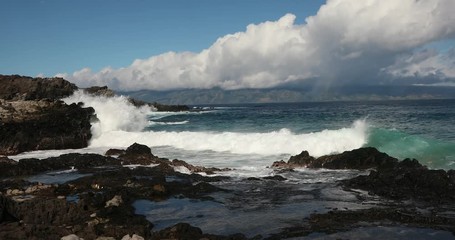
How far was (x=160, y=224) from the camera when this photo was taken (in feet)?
41.7

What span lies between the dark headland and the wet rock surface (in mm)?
30

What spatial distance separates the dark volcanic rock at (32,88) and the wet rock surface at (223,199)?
37854 mm

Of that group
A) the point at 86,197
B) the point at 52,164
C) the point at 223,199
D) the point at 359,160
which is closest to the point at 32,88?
the point at 52,164

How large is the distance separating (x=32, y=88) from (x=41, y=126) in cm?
3008

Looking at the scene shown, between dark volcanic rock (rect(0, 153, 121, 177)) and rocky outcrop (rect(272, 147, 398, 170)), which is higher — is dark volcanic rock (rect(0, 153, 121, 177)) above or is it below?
below

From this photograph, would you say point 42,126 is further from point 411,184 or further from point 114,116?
point 411,184

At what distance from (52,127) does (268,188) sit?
2354 centimetres

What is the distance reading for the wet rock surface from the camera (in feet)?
37.4

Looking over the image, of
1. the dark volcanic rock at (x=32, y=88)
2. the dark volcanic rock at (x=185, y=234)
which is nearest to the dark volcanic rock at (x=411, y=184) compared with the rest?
the dark volcanic rock at (x=185, y=234)

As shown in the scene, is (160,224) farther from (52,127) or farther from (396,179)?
(52,127)

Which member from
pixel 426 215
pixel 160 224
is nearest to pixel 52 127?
pixel 160 224

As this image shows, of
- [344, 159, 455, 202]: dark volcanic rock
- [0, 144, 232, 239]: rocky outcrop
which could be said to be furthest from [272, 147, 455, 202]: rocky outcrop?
[0, 144, 232, 239]: rocky outcrop

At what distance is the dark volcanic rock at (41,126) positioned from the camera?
1275 inches

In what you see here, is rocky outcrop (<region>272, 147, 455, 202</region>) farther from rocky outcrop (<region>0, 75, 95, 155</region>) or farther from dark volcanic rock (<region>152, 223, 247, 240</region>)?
rocky outcrop (<region>0, 75, 95, 155</region>)
